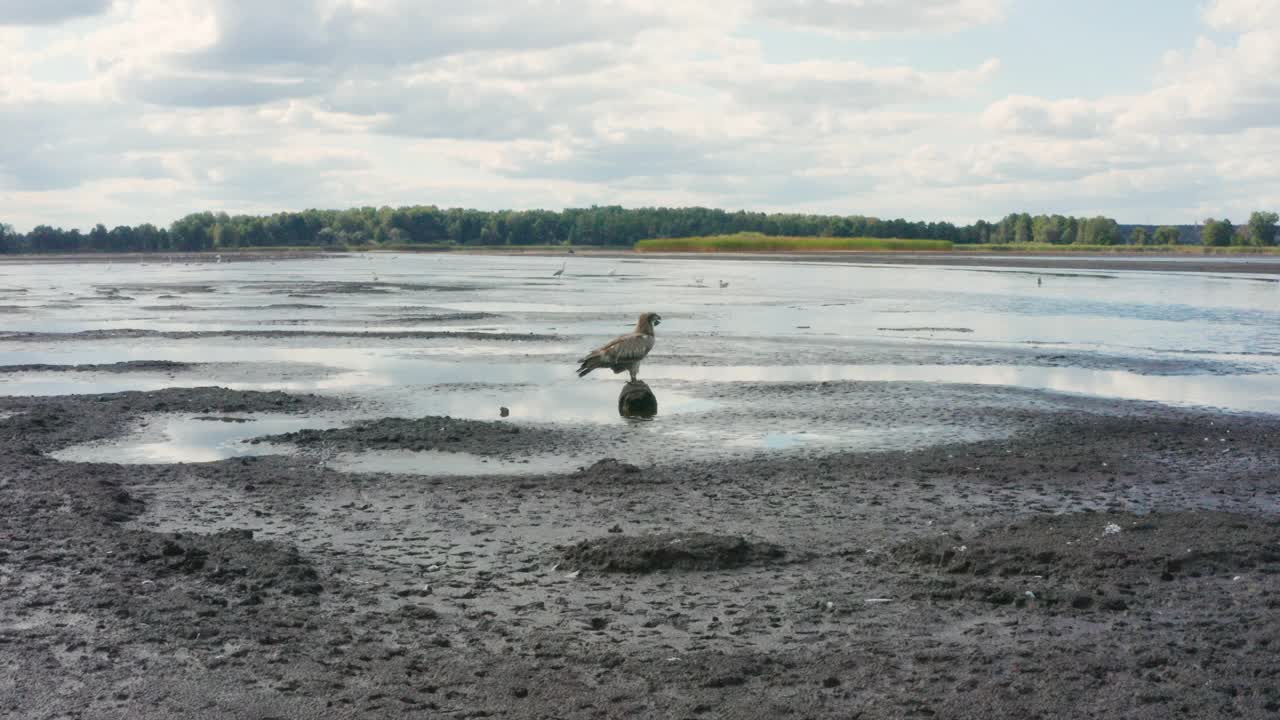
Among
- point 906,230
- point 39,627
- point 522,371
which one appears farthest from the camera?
point 906,230

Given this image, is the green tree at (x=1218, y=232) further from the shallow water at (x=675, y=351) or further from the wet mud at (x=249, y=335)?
the wet mud at (x=249, y=335)

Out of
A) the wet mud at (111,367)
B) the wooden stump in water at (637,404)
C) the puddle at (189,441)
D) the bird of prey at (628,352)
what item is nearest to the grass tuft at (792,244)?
the wet mud at (111,367)

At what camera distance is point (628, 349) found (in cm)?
1700

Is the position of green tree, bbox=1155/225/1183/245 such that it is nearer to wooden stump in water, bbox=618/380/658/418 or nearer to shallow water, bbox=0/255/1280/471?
shallow water, bbox=0/255/1280/471

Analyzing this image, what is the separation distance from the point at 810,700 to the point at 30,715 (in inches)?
152

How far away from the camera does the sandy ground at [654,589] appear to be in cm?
601

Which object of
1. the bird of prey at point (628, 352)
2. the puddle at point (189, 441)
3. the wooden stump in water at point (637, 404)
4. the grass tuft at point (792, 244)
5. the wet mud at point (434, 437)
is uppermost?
the grass tuft at point (792, 244)

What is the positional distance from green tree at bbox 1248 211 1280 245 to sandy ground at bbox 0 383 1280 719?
16536cm

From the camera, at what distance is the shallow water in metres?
15.4

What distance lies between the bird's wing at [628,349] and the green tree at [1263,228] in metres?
164

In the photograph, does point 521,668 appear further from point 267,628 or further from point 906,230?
point 906,230

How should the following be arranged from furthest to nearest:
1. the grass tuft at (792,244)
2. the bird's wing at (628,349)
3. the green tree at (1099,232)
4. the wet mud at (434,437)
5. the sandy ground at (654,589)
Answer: the green tree at (1099,232), the grass tuft at (792,244), the bird's wing at (628,349), the wet mud at (434,437), the sandy ground at (654,589)

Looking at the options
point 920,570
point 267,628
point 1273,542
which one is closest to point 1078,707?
point 920,570

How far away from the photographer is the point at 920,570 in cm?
831
